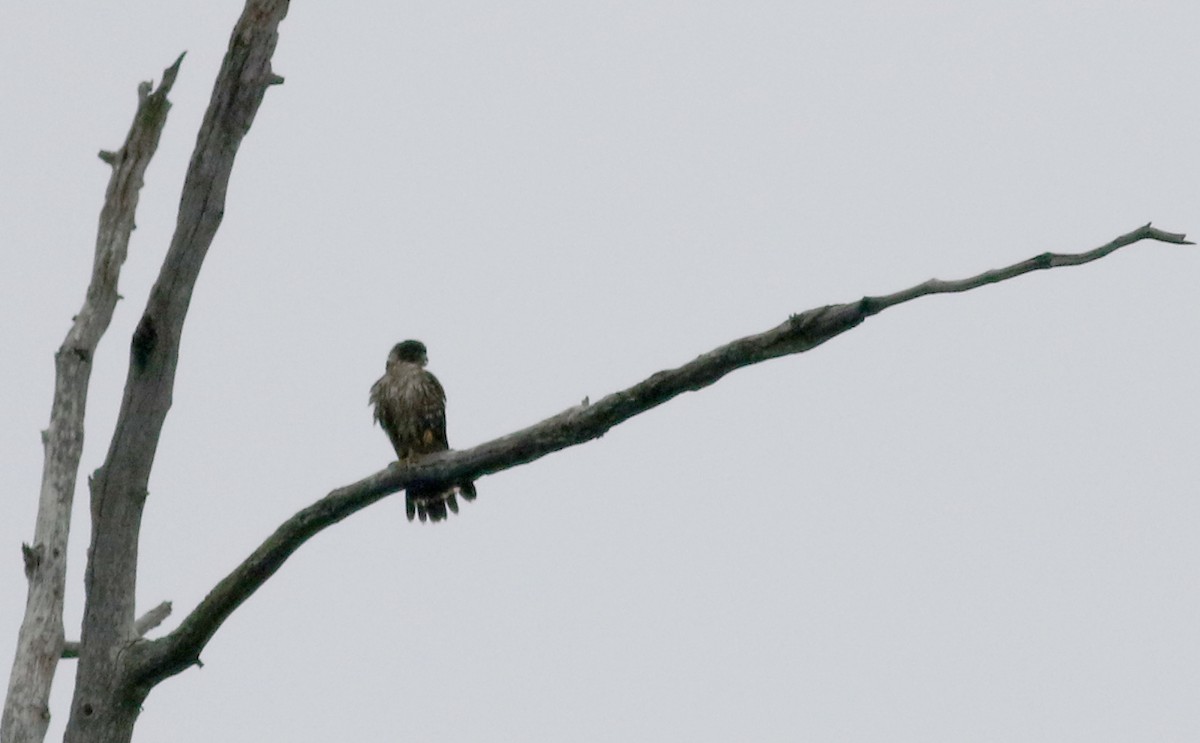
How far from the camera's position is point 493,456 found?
200 inches

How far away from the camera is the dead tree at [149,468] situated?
15.9 ft

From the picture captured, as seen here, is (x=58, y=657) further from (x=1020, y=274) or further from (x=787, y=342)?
(x=1020, y=274)

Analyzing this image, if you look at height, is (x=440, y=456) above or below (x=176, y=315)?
below

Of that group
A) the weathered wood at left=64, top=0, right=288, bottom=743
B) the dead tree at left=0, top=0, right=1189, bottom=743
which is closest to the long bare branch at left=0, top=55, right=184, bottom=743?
the dead tree at left=0, top=0, right=1189, bottom=743

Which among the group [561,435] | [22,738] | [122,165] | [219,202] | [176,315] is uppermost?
[122,165]

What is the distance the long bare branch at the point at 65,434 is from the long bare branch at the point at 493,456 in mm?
556

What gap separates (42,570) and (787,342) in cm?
279

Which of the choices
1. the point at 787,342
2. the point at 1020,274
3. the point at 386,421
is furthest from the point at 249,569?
the point at 386,421

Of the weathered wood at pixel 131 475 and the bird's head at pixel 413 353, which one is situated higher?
the bird's head at pixel 413 353

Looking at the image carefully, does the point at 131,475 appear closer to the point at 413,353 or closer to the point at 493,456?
the point at 493,456

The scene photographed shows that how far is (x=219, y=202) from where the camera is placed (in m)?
5.34

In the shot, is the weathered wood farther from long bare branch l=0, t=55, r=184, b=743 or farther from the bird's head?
the bird's head

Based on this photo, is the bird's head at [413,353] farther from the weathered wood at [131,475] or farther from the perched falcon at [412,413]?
the weathered wood at [131,475]

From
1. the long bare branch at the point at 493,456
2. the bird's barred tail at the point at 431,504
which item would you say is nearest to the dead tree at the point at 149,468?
the long bare branch at the point at 493,456
